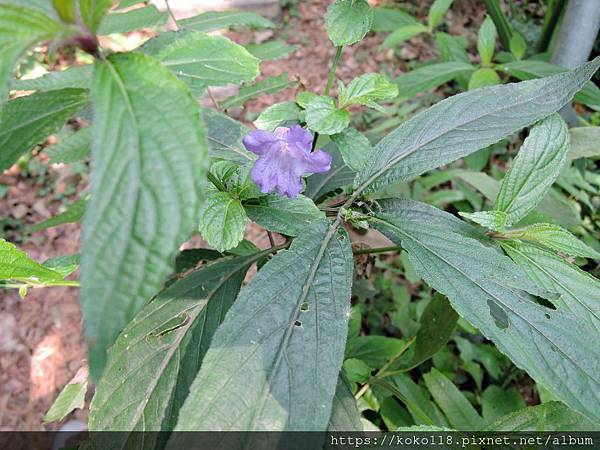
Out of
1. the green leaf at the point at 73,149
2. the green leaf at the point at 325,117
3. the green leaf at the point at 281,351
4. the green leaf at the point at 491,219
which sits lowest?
the green leaf at the point at 73,149

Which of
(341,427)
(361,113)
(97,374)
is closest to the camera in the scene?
(97,374)

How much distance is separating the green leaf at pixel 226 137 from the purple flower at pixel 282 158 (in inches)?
3.0

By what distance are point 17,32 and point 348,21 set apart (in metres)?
0.62

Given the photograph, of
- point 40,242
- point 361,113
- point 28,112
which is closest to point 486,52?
point 361,113

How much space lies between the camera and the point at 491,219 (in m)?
0.91

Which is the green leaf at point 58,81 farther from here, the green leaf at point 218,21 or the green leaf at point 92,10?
the green leaf at point 218,21

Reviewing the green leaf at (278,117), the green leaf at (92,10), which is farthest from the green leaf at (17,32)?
the green leaf at (278,117)

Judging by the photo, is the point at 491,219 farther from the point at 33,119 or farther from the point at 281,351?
the point at 33,119

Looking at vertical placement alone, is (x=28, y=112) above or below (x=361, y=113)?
above

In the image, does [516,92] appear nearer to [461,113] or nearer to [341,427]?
[461,113]

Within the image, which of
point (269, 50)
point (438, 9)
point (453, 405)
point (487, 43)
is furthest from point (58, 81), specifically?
point (438, 9)

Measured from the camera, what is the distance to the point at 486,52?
6.13 ft

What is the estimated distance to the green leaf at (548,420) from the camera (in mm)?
978

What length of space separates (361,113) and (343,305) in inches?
86.7
